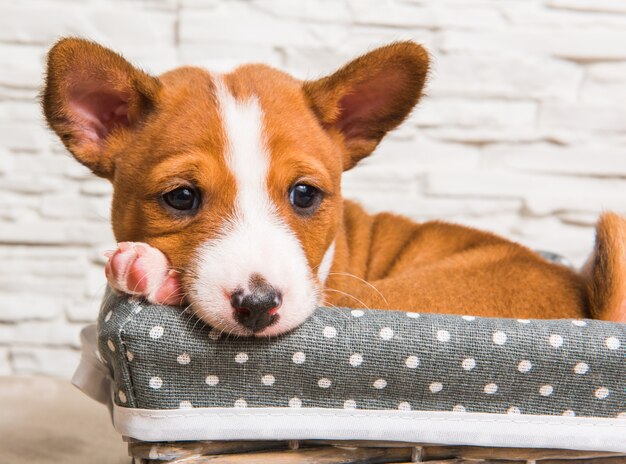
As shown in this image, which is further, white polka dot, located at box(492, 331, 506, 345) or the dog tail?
the dog tail

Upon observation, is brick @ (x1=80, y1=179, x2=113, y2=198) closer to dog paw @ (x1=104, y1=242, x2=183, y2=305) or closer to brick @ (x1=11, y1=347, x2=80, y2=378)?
brick @ (x1=11, y1=347, x2=80, y2=378)

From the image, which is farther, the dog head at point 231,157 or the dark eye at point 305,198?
the dark eye at point 305,198

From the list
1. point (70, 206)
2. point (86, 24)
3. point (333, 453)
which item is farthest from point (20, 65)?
point (333, 453)

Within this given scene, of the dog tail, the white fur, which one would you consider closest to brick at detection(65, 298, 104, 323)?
the white fur

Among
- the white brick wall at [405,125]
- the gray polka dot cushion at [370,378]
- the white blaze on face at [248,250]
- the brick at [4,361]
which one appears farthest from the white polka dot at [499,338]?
the brick at [4,361]

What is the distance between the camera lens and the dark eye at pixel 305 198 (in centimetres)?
175

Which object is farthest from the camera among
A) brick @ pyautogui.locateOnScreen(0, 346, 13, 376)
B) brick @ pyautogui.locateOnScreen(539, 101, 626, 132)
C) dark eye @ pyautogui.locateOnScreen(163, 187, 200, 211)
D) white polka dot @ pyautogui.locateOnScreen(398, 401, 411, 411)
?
brick @ pyautogui.locateOnScreen(0, 346, 13, 376)

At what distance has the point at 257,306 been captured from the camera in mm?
1430

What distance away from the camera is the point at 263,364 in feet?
4.60

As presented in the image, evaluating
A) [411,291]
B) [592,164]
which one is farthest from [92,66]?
[592,164]

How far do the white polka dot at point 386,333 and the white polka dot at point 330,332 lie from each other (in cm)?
9

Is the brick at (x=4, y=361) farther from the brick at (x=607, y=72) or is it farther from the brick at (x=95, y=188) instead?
the brick at (x=607, y=72)

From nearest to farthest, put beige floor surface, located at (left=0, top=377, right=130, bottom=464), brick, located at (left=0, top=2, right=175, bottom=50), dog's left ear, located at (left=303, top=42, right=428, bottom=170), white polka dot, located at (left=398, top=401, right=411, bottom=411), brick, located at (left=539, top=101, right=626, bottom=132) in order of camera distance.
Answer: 1. white polka dot, located at (left=398, top=401, right=411, bottom=411)
2. dog's left ear, located at (left=303, top=42, right=428, bottom=170)
3. beige floor surface, located at (left=0, top=377, right=130, bottom=464)
4. brick, located at (left=0, top=2, right=175, bottom=50)
5. brick, located at (left=539, top=101, right=626, bottom=132)

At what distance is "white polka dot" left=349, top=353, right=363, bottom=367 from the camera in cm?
140
